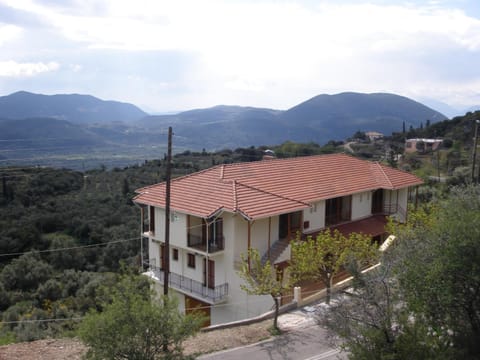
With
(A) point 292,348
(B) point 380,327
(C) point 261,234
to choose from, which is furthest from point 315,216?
(B) point 380,327

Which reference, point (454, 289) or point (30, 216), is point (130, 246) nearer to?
point (30, 216)

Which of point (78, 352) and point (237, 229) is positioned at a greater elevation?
point (237, 229)

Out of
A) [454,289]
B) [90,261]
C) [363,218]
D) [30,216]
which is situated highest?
[454,289]

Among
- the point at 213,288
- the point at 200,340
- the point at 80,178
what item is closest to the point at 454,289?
the point at 200,340

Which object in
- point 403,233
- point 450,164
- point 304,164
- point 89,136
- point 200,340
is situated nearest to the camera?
point 403,233

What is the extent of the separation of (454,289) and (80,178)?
65756 millimetres

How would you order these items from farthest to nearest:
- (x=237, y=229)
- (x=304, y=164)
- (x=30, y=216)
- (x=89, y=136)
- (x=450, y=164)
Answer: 1. (x=89, y=136)
2. (x=450, y=164)
3. (x=30, y=216)
4. (x=304, y=164)
5. (x=237, y=229)

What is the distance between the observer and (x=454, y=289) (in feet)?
38.9

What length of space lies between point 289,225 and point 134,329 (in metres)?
14.7

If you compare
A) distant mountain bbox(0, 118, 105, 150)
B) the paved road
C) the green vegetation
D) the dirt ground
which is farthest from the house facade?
distant mountain bbox(0, 118, 105, 150)

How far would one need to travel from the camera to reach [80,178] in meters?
70.8

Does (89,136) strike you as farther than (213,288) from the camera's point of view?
Yes

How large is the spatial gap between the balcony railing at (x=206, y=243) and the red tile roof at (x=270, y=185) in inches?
69.3

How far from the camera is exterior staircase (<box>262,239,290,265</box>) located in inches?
920
